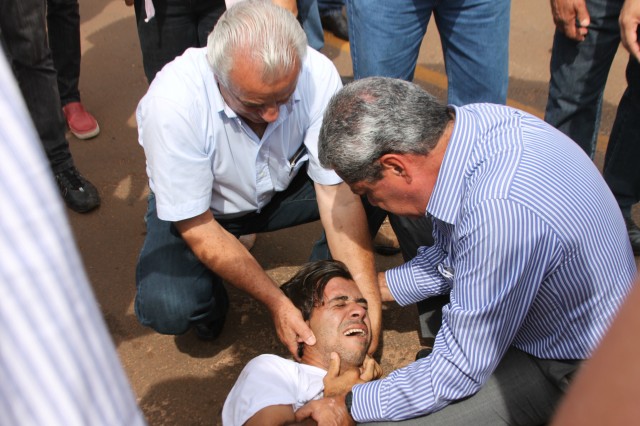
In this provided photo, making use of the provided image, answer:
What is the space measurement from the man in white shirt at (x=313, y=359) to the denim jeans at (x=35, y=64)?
1.79 metres

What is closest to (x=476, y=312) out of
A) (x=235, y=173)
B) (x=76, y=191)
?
(x=235, y=173)

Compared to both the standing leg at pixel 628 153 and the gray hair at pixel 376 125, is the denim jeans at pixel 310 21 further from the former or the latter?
the gray hair at pixel 376 125

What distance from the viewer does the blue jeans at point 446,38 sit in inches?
136

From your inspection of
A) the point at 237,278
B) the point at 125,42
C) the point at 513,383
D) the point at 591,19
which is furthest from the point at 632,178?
the point at 125,42

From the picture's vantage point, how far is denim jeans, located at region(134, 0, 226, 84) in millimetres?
3816

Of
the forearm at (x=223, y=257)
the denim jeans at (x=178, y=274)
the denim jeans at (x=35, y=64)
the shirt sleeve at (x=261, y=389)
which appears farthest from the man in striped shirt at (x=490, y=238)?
the denim jeans at (x=35, y=64)

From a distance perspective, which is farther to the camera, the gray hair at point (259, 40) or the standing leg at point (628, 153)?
the standing leg at point (628, 153)

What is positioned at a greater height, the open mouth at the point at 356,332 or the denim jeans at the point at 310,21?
the denim jeans at the point at 310,21

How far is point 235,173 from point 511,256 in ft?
4.47

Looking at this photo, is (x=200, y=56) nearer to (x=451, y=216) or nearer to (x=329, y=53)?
(x=451, y=216)

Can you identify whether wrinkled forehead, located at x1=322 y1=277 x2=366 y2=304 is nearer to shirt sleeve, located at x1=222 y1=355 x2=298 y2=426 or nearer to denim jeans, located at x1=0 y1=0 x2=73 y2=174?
shirt sleeve, located at x1=222 y1=355 x2=298 y2=426

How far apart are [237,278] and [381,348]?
0.90m

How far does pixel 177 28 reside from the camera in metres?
3.89

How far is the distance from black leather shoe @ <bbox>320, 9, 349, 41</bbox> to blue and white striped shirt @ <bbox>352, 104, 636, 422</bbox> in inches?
138
